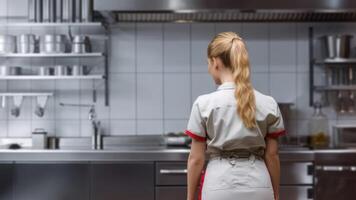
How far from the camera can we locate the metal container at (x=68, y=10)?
135 inches

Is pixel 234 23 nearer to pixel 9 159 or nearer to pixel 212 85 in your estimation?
pixel 212 85

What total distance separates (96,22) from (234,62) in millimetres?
1871

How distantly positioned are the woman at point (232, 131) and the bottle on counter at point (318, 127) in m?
1.92

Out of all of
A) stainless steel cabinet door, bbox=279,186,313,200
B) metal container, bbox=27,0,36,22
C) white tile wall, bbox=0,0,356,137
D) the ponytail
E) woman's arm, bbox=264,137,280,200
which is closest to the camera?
the ponytail

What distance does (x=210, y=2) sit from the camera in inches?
122

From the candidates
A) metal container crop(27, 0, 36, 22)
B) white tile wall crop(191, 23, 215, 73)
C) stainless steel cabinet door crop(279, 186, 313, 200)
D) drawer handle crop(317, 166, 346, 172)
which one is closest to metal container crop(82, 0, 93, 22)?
metal container crop(27, 0, 36, 22)

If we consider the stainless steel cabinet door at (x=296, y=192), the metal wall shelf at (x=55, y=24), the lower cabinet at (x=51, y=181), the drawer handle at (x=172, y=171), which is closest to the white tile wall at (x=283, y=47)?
the stainless steel cabinet door at (x=296, y=192)

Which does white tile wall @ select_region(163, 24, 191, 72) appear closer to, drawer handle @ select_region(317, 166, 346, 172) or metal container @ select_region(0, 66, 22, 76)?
metal container @ select_region(0, 66, 22, 76)

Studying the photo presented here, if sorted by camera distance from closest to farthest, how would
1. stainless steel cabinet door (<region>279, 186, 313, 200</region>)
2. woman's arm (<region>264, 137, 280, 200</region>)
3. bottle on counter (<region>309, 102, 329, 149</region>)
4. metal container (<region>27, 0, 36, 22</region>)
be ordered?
woman's arm (<region>264, 137, 280, 200</region>)
stainless steel cabinet door (<region>279, 186, 313, 200</region>)
metal container (<region>27, 0, 36, 22</region>)
bottle on counter (<region>309, 102, 329, 149</region>)

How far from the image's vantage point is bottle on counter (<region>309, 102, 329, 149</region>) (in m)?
3.59

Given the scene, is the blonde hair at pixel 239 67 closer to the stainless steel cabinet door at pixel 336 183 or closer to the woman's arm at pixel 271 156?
the woman's arm at pixel 271 156

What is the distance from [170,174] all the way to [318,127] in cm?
130

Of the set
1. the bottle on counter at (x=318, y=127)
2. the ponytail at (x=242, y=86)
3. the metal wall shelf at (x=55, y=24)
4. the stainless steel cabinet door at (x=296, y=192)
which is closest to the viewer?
the ponytail at (x=242, y=86)

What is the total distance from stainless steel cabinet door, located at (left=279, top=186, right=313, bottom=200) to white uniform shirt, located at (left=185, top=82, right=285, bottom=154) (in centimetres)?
138
